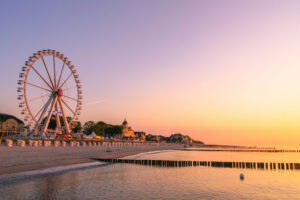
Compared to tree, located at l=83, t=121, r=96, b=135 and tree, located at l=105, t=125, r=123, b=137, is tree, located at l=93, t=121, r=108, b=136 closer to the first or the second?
tree, located at l=83, t=121, r=96, b=135

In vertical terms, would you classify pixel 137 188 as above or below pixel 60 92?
below

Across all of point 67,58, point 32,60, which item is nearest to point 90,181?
point 32,60

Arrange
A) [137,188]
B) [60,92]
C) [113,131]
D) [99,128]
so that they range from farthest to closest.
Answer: [113,131] < [99,128] < [60,92] < [137,188]

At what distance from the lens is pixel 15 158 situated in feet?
97.2

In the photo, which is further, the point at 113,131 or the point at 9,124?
the point at 113,131

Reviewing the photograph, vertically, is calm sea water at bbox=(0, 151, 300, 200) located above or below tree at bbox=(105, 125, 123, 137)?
below

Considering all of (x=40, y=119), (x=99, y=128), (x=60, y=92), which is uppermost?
(x=60, y=92)

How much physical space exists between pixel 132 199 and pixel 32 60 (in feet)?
175

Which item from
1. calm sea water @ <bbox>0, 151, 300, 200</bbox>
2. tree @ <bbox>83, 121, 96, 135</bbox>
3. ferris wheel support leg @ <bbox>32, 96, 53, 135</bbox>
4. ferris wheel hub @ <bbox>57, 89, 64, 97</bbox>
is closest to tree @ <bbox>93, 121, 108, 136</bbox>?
tree @ <bbox>83, 121, 96, 135</bbox>

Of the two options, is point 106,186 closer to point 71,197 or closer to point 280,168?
point 71,197

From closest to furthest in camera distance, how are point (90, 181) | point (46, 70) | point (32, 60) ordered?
1. point (90, 181)
2. point (32, 60)
3. point (46, 70)

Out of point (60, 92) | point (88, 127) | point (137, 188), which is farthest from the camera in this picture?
point (88, 127)

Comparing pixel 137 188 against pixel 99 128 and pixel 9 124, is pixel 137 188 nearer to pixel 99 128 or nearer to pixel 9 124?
pixel 9 124

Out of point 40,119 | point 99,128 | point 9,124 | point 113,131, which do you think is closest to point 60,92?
point 40,119
